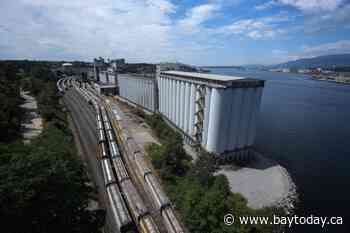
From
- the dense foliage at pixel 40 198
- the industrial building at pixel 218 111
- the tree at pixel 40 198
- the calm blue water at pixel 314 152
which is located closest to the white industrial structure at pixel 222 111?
the industrial building at pixel 218 111

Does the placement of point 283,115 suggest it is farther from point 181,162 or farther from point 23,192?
point 23,192

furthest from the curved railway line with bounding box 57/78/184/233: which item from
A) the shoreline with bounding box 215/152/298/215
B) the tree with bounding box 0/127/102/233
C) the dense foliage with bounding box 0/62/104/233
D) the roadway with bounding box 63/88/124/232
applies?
the shoreline with bounding box 215/152/298/215

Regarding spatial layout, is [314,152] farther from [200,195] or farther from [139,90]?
[139,90]

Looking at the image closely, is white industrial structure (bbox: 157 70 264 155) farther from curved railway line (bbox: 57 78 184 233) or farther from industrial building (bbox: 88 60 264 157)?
curved railway line (bbox: 57 78 184 233)

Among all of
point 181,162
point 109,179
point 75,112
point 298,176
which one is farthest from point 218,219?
point 75,112

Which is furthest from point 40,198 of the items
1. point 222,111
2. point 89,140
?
point 89,140
